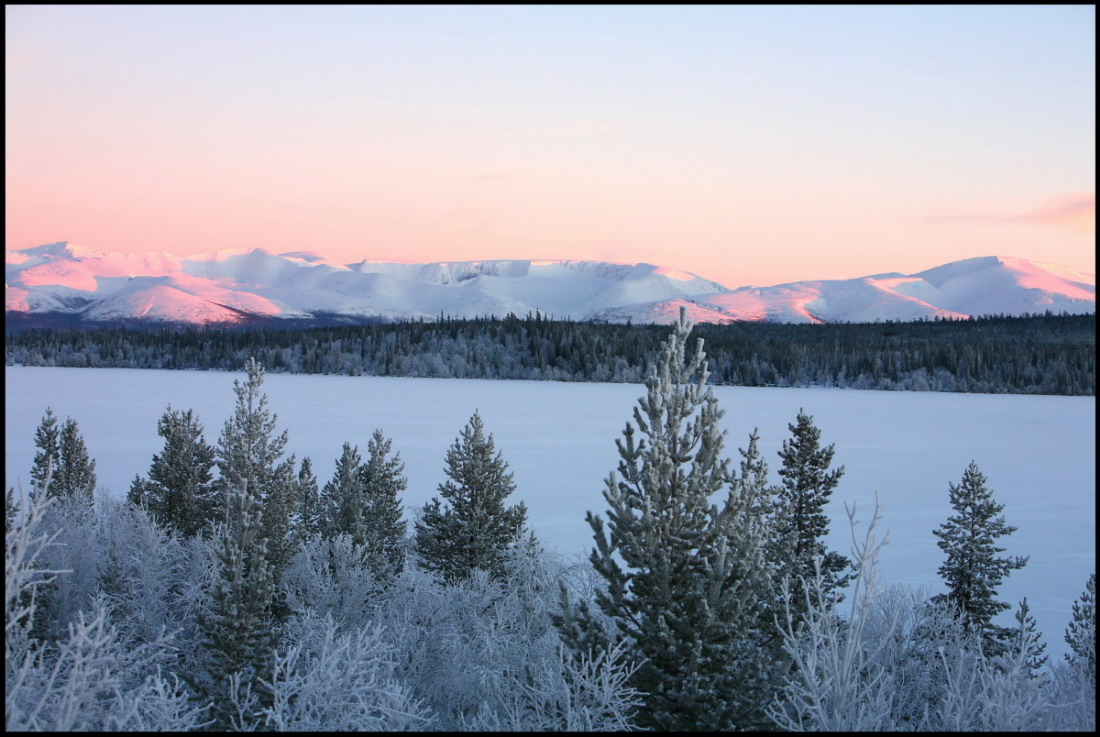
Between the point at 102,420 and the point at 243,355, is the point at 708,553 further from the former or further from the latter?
the point at 243,355

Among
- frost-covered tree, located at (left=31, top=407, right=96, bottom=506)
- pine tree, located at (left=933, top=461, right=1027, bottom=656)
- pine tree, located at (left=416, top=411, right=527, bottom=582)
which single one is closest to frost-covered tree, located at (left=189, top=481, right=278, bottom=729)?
pine tree, located at (left=416, top=411, right=527, bottom=582)

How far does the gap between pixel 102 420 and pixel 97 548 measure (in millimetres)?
39907

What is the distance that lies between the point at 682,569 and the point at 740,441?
4314 centimetres

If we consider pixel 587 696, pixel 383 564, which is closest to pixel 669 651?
pixel 587 696

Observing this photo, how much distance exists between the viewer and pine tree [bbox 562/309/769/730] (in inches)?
379

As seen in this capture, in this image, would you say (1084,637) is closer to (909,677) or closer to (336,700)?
(909,677)

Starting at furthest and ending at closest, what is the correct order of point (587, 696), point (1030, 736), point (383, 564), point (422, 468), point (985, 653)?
point (422, 468) → point (383, 564) → point (985, 653) → point (587, 696) → point (1030, 736)

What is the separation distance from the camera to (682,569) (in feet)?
33.1

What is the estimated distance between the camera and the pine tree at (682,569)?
9.63m

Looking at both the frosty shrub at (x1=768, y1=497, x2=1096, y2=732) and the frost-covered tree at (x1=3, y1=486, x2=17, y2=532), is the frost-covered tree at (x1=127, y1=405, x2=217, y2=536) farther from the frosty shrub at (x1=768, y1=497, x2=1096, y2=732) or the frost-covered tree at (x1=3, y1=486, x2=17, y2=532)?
the frosty shrub at (x1=768, y1=497, x2=1096, y2=732)

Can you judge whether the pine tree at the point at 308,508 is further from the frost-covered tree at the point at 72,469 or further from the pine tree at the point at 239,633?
the pine tree at the point at 239,633

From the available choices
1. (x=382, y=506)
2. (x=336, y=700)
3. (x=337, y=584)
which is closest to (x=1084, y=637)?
(x=336, y=700)

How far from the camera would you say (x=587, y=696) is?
31.1ft

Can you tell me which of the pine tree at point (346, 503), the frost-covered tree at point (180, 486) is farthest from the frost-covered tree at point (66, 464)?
the pine tree at point (346, 503)
